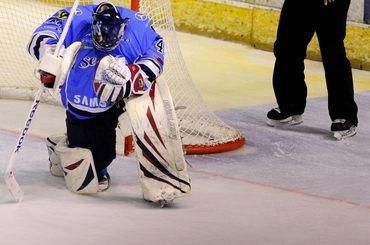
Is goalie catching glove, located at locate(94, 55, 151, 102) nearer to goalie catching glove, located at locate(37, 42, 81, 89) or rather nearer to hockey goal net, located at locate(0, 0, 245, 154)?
goalie catching glove, located at locate(37, 42, 81, 89)

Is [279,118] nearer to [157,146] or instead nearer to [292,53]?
[292,53]

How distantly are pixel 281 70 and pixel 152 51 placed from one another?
157cm

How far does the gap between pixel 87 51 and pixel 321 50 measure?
1.64 meters

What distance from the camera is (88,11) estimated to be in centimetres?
470

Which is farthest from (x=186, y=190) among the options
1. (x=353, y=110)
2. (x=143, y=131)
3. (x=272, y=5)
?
(x=272, y=5)

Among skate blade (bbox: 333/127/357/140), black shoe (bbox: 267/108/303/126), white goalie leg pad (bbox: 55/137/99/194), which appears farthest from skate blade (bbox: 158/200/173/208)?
black shoe (bbox: 267/108/303/126)

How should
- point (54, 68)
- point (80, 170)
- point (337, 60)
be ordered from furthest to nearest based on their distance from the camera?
point (337, 60) → point (80, 170) → point (54, 68)

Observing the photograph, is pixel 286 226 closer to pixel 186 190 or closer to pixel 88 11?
pixel 186 190

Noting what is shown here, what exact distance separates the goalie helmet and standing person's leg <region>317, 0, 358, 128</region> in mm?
1538

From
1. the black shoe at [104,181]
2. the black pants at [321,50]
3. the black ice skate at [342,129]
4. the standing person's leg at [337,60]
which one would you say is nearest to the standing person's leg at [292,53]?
the black pants at [321,50]

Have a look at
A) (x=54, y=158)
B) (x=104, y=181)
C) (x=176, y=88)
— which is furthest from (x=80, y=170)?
(x=176, y=88)

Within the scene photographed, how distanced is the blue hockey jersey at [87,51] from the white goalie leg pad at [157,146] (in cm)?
12

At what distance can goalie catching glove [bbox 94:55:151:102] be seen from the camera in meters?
4.37

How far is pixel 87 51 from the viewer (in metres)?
4.60
